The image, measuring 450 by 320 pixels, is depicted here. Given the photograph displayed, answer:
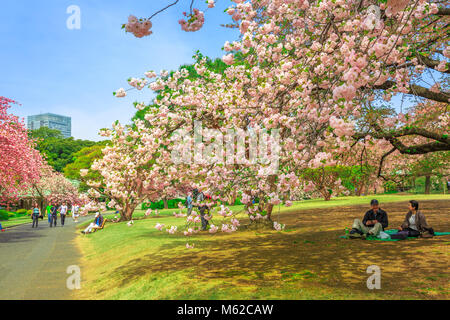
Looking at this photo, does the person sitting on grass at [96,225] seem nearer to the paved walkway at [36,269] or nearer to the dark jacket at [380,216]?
the paved walkway at [36,269]

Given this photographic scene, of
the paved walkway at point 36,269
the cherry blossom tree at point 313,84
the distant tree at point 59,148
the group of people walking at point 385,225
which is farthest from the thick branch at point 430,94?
the distant tree at point 59,148

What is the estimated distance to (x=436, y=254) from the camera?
27.6ft

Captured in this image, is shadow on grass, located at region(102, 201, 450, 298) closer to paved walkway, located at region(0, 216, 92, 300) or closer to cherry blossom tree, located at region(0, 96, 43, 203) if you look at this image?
paved walkway, located at region(0, 216, 92, 300)

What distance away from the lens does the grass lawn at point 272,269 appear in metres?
6.33

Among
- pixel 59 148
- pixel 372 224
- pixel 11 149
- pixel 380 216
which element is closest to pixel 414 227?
pixel 380 216

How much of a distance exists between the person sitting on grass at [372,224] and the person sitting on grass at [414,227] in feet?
1.63

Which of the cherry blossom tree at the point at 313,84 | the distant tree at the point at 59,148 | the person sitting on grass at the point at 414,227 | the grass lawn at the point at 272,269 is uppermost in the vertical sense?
the distant tree at the point at 59,148

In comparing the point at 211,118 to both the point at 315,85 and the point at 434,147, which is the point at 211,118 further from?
the point at 434,147

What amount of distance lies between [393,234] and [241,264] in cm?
532

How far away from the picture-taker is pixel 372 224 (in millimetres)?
11133

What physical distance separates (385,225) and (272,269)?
5.08 m

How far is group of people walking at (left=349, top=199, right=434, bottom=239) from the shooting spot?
10570mm

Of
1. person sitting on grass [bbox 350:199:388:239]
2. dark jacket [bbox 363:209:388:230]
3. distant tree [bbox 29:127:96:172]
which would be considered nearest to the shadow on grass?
person sitting on grass [bbox 350:199:388:239]
